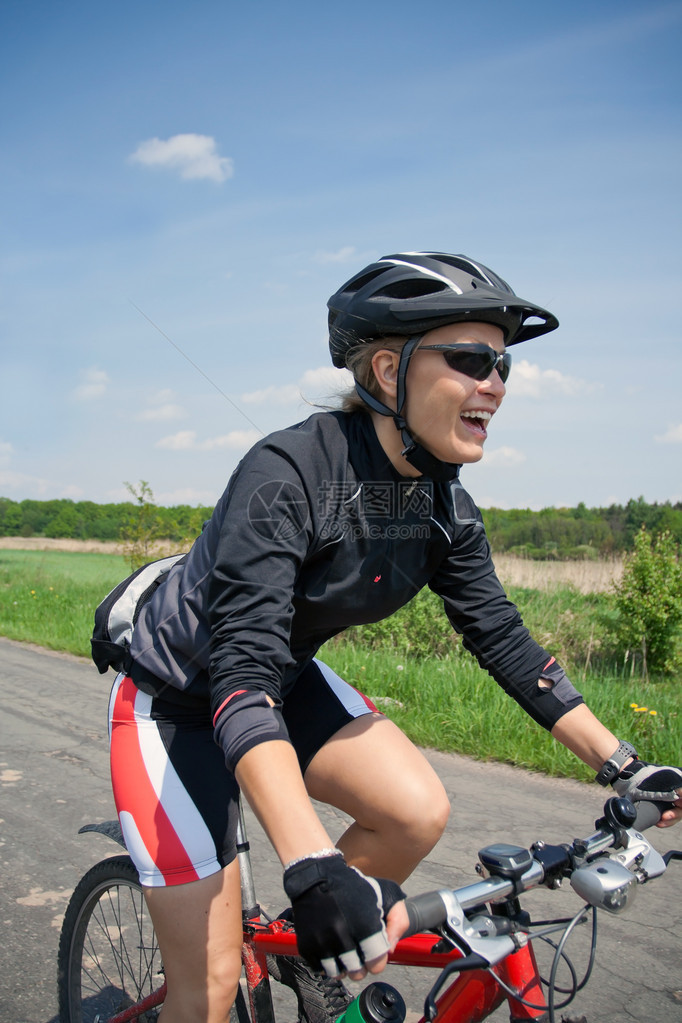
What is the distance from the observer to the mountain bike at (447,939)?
1345 mm

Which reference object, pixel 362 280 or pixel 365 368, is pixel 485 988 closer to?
pixel 365 368

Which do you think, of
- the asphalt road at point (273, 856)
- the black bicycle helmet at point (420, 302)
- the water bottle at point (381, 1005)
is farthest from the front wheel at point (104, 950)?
the black bicycle helmet at point (420, 302)

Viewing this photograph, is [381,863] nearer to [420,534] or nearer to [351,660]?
[420,534]

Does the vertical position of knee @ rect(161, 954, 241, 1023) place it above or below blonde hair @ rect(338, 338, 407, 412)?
below

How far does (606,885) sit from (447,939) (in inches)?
11.3

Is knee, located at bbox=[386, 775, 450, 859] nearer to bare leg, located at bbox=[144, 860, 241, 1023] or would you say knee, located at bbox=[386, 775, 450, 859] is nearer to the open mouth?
bare leg, located at bbox=[144, 860, 241, 1023]

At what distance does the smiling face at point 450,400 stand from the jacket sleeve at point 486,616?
12.2 inches

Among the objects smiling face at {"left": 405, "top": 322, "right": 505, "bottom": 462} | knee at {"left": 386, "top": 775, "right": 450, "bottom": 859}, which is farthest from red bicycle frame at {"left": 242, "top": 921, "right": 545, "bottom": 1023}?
smiling face at {"left": 405, "top": 322, "right": 505, "bottom": 462}

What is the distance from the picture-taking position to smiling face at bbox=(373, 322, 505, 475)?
6.63 feet

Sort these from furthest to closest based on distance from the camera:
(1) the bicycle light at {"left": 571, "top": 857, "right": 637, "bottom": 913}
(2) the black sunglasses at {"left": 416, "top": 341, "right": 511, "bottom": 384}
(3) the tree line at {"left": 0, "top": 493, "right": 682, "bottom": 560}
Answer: (3) the tree line at {"left": 0, "top": 493, "right": 682, "bottom": 560}, (2) the black sunglasses at {"left": 416, "top": 341, "right": 511, "bottom": 384}, (1) the bicycle light at {"left": 571, "top": 857, "right": 637, "bottom": 913}

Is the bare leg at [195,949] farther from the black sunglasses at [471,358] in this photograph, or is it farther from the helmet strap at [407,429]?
the black sunglasses at [471,358]

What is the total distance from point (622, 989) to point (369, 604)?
192cm

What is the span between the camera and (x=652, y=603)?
9117 millimetres

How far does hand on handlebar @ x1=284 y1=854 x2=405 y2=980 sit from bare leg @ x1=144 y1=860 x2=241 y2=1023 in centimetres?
75
